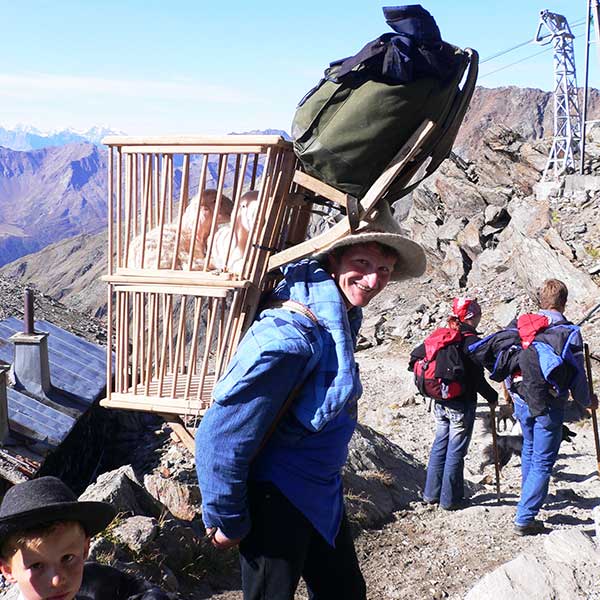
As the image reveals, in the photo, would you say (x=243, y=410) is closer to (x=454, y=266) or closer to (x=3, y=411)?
(x=3, y=411)

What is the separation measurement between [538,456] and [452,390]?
3.02ft

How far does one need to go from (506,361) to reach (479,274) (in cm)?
1444

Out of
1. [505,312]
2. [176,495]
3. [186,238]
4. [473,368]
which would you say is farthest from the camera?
[505,312]

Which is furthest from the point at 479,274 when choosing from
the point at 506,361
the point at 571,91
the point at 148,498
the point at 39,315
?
the point at 148,498

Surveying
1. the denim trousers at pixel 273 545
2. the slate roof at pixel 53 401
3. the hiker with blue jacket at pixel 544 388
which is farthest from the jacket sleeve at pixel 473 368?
the slate roof at pixel 53 401

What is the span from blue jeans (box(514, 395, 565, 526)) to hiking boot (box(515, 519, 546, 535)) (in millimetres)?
29

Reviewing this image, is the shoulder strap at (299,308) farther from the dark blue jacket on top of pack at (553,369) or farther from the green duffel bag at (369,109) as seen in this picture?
the dark blue jacket on top of pack at (553,369)

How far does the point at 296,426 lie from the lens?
2.55m

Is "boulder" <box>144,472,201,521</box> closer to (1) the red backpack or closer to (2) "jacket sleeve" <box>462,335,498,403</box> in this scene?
(1) the red backpack

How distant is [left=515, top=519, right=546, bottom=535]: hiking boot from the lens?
18.9 feet

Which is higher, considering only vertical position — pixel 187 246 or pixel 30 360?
pixel 187 246

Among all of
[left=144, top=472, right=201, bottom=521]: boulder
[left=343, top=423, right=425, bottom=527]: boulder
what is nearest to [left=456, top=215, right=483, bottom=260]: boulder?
[left=343, top=423, right=425, bottom=527]: boulder

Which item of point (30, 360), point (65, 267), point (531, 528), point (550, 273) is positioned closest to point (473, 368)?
point (531, 528)

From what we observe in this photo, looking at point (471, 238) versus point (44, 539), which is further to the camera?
point (471, 238)
